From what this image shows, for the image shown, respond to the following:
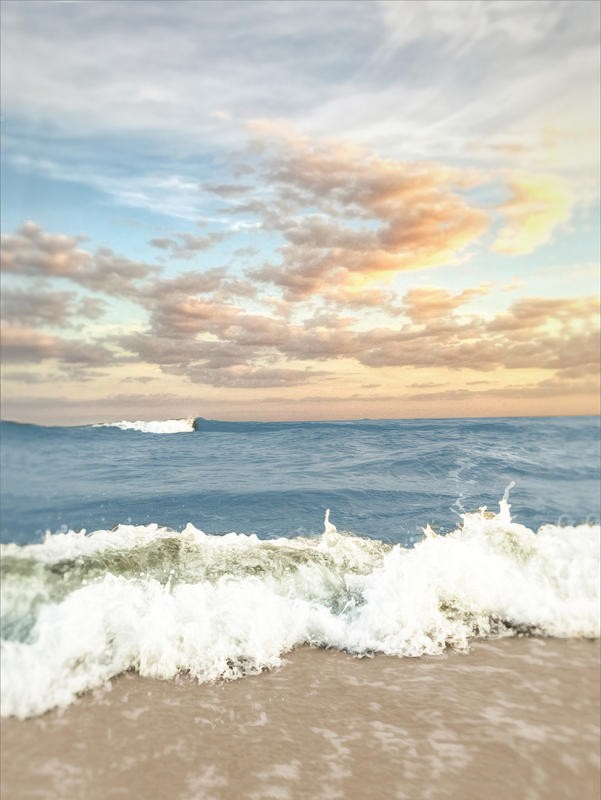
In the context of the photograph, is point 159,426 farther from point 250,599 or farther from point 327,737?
point 327,737

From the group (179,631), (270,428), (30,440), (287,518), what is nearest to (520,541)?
(287,518)

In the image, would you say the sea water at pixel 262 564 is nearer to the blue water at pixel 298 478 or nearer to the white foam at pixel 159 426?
the blue water at pixel 298 478

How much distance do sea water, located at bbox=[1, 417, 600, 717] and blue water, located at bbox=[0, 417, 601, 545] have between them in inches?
2.7

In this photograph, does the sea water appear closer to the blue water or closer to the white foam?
the blue water

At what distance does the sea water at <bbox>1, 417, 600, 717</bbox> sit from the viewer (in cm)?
525

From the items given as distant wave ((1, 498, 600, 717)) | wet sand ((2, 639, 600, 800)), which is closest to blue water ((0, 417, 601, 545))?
distant wave ((1, 498, 600, 717))

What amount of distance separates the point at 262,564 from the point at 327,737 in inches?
115

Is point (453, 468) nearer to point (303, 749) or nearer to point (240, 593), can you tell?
point (240, 593)

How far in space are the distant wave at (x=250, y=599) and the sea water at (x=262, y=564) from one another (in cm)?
2

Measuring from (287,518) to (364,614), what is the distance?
382 centimetres

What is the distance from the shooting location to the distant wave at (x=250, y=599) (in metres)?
5.08

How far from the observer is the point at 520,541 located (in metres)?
7.85

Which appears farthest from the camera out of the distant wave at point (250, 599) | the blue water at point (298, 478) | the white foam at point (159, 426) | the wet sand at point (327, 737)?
the white foam at point (159, 426)

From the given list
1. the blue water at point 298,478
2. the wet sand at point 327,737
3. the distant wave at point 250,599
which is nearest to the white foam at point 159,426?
the blue water at point 298,478
